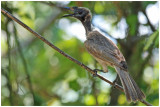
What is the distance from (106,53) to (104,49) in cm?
12

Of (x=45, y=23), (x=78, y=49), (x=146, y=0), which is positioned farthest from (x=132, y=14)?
(x=45, y=23)

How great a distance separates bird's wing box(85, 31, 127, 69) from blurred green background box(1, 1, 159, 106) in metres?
0.58

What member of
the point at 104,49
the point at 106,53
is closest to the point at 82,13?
the point at 104,49

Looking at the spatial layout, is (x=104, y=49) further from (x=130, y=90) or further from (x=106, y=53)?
(x=130, y=90)

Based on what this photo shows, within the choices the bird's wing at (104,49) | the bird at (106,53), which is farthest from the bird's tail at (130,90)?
the bird's wing at (104,49)

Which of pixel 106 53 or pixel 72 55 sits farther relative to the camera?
pixel 72 55

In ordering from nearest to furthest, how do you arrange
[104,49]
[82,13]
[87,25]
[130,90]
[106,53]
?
[130,90] < [106,53] < [104,49] < [82,13] < [87,25]

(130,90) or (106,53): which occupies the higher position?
(106,53)

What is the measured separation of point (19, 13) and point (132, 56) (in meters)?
2.11

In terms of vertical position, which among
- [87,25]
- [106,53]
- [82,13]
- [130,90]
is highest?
[82,13]

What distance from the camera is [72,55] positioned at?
665 centimetres

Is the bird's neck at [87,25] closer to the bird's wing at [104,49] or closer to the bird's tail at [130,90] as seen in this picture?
the bird's wing at [104,49]

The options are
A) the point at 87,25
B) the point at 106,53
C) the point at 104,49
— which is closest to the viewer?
the point at 106,53

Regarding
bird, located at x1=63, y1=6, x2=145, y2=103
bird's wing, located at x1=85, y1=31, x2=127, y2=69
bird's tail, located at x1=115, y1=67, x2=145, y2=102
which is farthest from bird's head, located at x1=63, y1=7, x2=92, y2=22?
bird's tail, located at x1=115, y1=67, x2=145, y2=102
